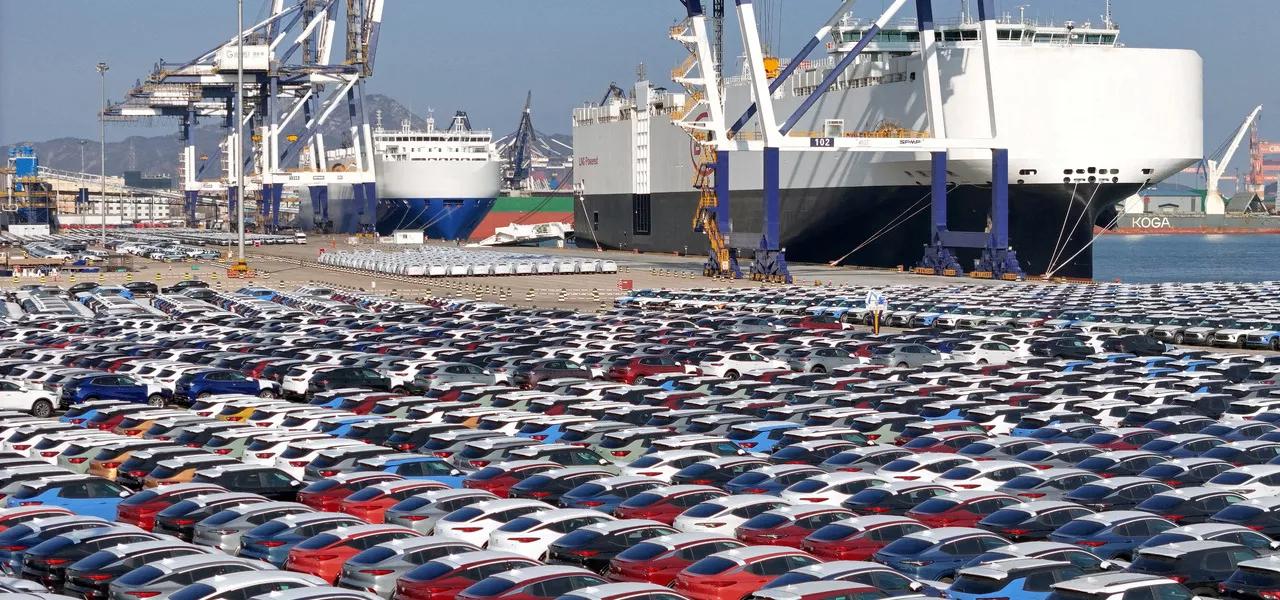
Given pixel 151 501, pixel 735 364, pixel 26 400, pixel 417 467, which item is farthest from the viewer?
pixel 735 364

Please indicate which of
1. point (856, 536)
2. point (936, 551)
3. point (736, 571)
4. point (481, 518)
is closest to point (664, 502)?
point (481, 518)

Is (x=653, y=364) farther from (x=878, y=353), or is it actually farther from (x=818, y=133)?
(x=818, y=133)

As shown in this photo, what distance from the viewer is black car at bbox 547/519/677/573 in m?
16.8

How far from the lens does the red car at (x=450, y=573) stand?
49.3ft

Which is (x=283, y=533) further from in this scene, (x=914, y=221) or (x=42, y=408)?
(x=914, y=221)

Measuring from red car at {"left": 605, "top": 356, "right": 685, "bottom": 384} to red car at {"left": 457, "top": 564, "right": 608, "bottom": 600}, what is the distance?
19.5 metres

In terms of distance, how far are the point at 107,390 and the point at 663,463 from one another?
1435 centimetres

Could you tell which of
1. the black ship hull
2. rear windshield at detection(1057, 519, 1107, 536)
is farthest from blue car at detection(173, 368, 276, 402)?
the black ship hull

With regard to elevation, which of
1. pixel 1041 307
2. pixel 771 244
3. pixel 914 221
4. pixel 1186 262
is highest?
pixel 914 221

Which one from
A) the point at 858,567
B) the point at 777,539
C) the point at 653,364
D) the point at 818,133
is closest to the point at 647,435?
the point at 777,539

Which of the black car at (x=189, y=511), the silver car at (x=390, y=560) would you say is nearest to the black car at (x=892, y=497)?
the silver car at (x=390, y=560)

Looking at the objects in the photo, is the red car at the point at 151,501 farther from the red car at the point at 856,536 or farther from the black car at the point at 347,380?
the black car at the point at 347,380

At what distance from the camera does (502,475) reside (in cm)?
2142

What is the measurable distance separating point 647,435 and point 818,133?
200 feet
